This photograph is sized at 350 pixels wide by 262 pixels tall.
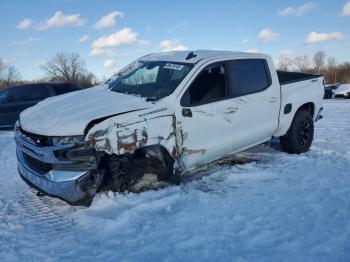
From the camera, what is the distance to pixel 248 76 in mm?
5789

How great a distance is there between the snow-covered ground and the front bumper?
0.90ft

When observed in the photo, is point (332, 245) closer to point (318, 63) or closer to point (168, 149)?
point (168, 149)

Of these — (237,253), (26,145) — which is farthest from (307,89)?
(26,145)

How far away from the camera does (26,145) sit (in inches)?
176

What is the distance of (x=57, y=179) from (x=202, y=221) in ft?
5.16

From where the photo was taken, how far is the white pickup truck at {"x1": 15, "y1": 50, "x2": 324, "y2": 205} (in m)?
4.13

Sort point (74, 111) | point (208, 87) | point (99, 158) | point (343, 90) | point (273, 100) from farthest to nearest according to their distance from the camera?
point (343, 90) < point (273, 100) < point (208, 87) < point (74, 111) < point (99, 158)

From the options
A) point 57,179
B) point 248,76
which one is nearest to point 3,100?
point 248,76

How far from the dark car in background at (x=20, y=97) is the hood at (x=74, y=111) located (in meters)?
7.36

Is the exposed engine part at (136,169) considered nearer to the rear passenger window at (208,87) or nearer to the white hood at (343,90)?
the rear passenger window at (208,87)

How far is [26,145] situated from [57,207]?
0.82 m

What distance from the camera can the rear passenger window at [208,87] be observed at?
16.2 feet

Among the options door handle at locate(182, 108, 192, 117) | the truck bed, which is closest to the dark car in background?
the truck bed

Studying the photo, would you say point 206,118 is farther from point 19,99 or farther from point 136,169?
point 19,99
